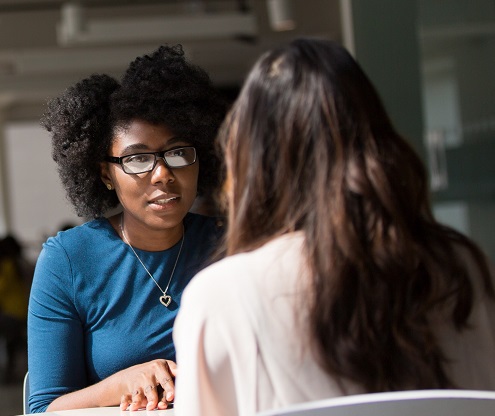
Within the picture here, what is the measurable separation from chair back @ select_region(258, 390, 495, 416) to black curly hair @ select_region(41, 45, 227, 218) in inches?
46.9

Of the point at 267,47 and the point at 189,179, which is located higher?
the point at 267,47

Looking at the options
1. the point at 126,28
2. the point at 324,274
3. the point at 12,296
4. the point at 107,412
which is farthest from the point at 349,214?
the point at 12,296

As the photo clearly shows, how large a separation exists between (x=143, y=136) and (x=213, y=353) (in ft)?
3.48

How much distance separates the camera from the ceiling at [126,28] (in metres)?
7.66

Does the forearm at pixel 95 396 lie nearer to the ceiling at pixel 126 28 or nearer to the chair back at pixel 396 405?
the chair back at pixel 396 405

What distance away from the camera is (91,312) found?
6.91 ft

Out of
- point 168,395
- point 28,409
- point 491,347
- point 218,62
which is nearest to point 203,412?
point 491,347

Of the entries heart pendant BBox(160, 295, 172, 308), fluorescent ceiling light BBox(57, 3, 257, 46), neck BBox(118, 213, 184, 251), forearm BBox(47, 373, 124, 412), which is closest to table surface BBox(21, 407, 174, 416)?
forearm BBox(47, 373, 124, 412)

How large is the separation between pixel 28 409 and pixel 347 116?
1.30 meters

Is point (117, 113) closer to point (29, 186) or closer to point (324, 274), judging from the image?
point (324, 274)

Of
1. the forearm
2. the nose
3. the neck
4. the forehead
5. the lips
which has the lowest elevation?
the forearm

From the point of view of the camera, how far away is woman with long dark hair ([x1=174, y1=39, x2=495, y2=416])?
1176 mm

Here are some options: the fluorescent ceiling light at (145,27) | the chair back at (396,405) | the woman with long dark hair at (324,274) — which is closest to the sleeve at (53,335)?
the woman with long dark hair at (324,274)

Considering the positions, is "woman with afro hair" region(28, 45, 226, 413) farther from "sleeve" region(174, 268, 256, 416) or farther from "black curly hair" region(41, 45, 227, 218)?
"sleeve" region(174, 268, 256, 416)
